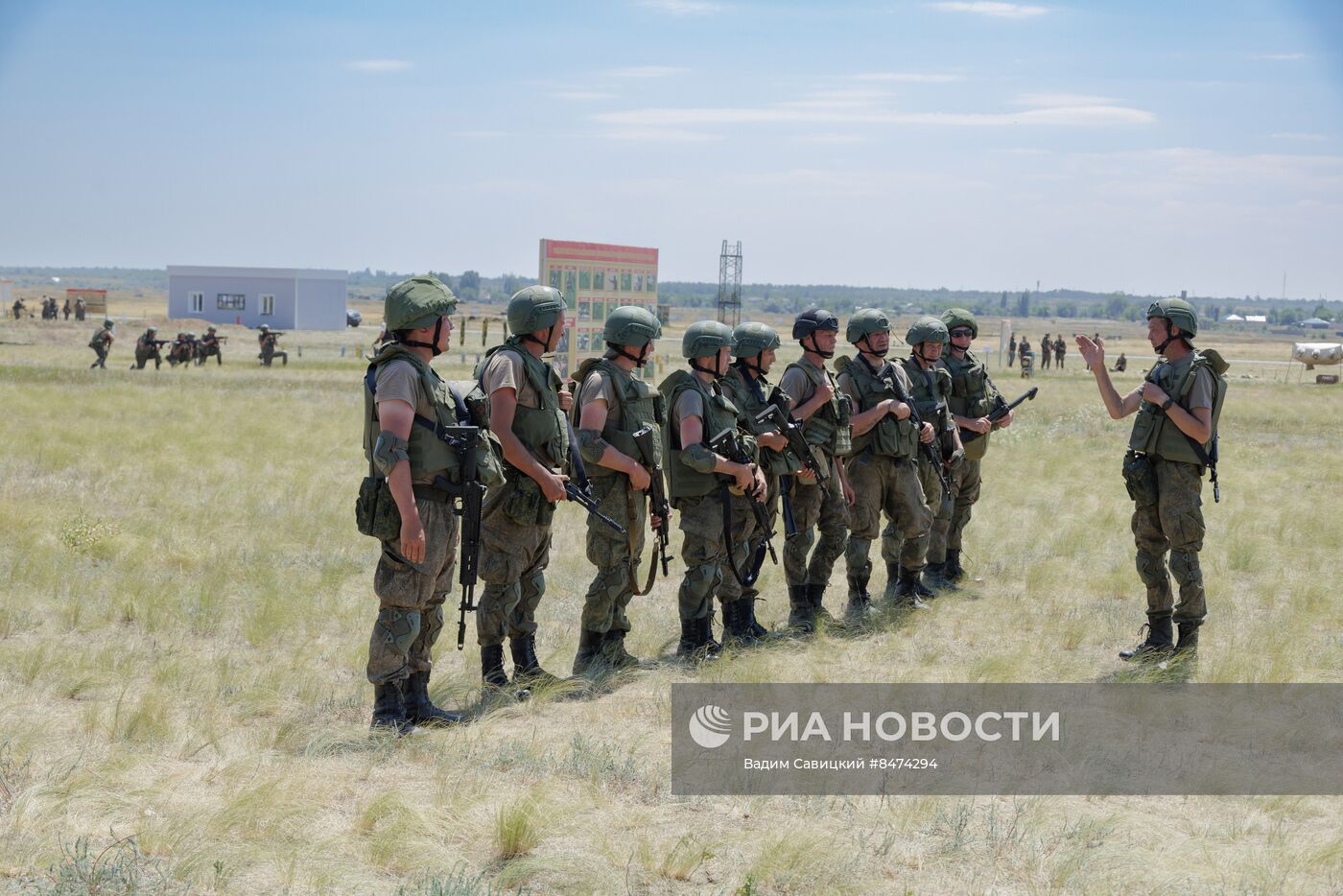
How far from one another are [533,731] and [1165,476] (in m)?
3.86

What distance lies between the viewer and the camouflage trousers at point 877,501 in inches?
325

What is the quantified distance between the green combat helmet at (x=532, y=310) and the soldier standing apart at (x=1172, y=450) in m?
2.87

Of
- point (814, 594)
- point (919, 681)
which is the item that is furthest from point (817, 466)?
point (919, 681)

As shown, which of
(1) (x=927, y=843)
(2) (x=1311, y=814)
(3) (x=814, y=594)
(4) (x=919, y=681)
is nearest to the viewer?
(1) (x=927, y=843)

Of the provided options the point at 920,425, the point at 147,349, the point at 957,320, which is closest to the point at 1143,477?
the point at 920,425

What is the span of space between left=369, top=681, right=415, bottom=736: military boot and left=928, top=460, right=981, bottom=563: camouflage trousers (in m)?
4.79

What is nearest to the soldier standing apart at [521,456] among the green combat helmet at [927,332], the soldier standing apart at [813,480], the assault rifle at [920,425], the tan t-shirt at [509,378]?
the tan t-shirt at [509,378]

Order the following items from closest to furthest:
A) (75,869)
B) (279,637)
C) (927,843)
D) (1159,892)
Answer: (75,869)
(1159,892)
(927,843)
(279,637)

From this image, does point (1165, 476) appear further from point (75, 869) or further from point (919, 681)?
Result: point (75, 869)

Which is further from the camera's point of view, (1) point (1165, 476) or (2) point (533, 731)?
(1) point (1165, 476)

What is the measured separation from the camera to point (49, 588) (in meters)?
8.23

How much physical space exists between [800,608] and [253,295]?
63926 mm

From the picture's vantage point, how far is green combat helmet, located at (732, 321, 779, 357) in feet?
24.6

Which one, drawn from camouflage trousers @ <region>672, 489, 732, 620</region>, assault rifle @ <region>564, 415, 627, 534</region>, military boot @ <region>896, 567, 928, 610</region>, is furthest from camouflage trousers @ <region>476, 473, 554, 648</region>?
military boot @ <region>896, 567, 928, 610</region>
